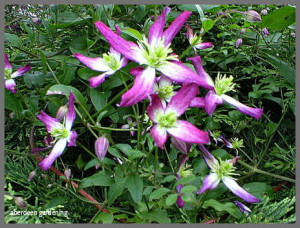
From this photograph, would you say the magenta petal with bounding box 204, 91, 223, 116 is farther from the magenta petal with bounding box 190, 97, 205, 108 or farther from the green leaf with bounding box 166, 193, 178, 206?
the green leaf with bounding box 166, 193, 178, 206

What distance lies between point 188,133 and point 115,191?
17 cm

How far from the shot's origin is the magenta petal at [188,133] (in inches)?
13.9

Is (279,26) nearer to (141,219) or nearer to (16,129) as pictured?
(141,219)

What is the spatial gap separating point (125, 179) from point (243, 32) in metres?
0.51

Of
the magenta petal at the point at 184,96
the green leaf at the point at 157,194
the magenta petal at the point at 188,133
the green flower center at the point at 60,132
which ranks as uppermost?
the magenta petal at the point at 184,96

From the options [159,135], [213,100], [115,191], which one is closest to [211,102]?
[213,100]

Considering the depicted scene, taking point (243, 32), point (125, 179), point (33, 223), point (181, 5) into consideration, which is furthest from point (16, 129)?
point (243, 32)

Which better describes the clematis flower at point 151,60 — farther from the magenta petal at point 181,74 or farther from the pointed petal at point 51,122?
the pointed petal at point 51,122

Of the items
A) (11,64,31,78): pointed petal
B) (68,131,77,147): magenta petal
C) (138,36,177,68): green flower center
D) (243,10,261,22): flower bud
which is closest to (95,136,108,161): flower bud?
(68,131,77,147): magenta petal

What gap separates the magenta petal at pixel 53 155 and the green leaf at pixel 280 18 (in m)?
0.46

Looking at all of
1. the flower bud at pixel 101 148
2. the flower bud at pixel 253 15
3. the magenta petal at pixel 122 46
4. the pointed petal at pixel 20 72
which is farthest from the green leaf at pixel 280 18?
the pointed petal at pixel 20 72

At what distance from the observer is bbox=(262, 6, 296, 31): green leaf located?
0.51 meters

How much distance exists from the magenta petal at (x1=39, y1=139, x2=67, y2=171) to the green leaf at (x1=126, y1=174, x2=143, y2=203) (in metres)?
0.12

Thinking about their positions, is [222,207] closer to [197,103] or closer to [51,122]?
[197,103]
